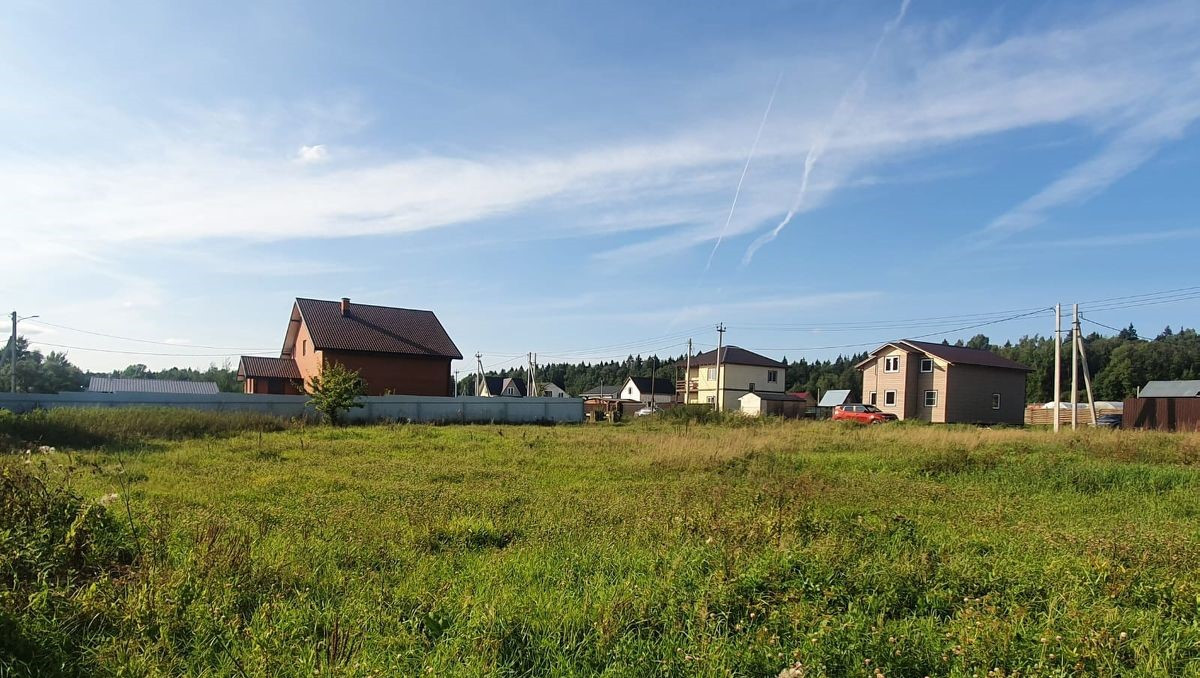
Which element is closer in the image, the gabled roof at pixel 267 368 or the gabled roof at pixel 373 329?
the gabled roof at pixel 373 329

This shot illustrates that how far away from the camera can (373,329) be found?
112 feet

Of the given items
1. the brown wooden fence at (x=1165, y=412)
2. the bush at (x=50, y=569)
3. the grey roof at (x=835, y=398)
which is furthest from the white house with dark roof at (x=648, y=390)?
the bush at (x=50, y=569)

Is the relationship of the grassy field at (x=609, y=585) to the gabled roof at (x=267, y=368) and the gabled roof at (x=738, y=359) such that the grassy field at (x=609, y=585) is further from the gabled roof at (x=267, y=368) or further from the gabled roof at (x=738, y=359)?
the gabled roof at (x=738, y=359)

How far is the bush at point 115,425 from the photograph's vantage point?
15.1 m

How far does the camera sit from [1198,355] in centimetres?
6831

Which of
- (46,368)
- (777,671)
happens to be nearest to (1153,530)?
(777,671)

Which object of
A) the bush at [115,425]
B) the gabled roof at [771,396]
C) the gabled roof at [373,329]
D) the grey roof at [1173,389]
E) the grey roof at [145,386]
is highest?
the gabled roof at [373,329]

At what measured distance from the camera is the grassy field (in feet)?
11.2

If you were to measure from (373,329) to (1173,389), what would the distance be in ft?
133

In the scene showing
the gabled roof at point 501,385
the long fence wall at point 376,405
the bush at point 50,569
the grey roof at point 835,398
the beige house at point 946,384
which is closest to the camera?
the bush at point 50,569

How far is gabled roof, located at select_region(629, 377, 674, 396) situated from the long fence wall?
3886cm

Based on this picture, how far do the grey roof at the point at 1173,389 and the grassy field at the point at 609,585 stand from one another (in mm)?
32520

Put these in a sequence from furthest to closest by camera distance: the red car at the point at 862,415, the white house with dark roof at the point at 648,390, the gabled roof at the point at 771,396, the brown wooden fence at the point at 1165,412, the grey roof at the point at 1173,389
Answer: the white house with dark roof at the point at 648,390 < the gabled roof at the point at 771,396 < the red car at the point at 862,415 < the grey roof at the point at 1173,389 < the brown wooden fence at the point at 1165,412

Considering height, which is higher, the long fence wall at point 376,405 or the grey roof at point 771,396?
the grey roof at point 771,396
